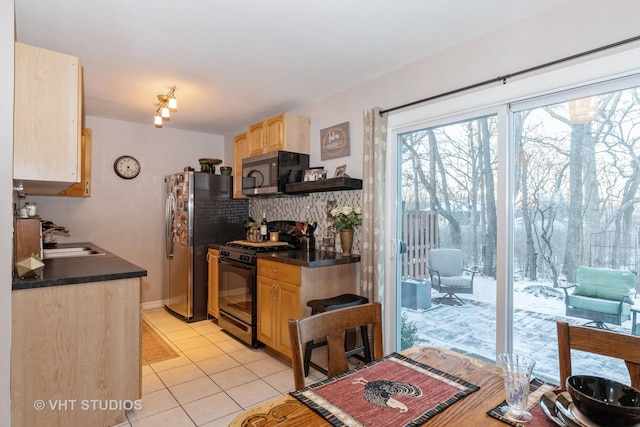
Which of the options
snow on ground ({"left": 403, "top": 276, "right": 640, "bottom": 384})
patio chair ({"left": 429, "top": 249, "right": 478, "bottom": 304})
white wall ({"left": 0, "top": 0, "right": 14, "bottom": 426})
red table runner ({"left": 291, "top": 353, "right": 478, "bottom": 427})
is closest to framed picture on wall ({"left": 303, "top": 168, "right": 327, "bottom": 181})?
patio chair ({"left": 429, "top": 249, "right": 478, "bottom": 304})

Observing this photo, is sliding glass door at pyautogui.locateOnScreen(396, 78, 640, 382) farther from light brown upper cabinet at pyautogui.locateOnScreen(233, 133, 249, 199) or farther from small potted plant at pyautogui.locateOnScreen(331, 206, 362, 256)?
light brown upper cabinet at pyautogui.locateOnScreen(233, 133, 249, 199)

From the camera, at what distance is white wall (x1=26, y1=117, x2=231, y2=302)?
4.39 m

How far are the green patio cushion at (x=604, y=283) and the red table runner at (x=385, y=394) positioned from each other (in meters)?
1.31

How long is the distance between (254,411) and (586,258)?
1.96 metres

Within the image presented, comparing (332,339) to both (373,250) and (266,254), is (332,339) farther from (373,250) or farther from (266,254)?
(266,254)

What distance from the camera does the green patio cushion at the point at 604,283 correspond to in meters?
1.84

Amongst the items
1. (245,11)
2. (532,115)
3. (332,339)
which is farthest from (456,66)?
(332,339)

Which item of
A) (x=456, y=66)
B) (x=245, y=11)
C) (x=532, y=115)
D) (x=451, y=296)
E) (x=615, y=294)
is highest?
(x=245, y=11)

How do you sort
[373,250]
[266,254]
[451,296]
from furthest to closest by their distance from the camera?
[266,254] < [373,250] < [451,296]

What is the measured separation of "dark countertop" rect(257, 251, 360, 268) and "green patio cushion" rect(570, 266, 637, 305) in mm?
1607

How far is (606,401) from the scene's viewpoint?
0.94 metres

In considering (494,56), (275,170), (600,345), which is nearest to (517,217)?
(494,56)

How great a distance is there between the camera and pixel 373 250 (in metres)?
2.90

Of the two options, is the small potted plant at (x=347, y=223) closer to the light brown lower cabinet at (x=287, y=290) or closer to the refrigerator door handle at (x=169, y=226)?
the light brown lower cabinet at (x=287, y=290)
